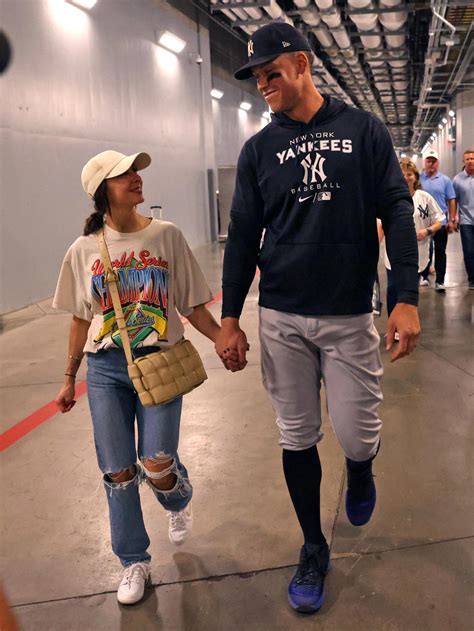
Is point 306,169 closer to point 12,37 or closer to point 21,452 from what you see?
point 21,452

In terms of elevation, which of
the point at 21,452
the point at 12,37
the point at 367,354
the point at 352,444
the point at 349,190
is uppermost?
the point at 12,37

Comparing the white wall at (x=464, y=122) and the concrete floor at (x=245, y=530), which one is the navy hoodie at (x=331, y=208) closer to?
the concrete floor at (x=245, y=530)

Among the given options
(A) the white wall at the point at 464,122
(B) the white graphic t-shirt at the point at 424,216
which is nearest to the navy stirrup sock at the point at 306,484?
(B) the white graphic t-shirt at the point at 424,216

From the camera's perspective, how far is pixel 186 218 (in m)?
15.2

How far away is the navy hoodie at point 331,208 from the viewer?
2131 mm

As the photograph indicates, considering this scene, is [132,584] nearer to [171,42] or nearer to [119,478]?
[119,478]

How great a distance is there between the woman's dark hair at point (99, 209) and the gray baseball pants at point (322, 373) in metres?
0.72

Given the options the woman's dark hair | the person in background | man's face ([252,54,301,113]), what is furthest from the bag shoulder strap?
the person in background

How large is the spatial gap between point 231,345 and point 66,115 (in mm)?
8262

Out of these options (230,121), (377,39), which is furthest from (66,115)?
(230,121)

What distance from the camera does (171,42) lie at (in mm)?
13852

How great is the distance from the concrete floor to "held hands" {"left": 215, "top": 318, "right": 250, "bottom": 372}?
880 mm

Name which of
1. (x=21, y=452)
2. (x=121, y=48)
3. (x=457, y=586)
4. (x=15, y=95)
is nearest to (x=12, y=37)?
(x=15, y=95)

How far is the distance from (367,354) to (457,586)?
0.95 m
